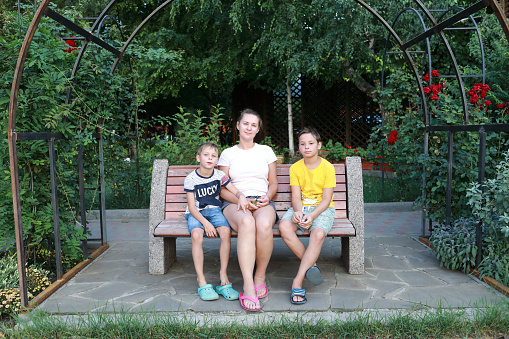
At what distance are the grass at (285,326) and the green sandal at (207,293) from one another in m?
0.33

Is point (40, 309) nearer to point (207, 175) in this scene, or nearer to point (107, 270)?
point (107, 270)

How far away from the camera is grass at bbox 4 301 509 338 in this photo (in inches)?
98.0

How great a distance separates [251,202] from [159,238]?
3.04 ft

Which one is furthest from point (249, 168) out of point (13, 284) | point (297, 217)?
point (13, 284)

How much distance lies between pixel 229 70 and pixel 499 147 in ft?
24.1

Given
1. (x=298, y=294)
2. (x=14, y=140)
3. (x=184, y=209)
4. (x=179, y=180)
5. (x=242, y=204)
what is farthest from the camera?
(x=179, y=180)

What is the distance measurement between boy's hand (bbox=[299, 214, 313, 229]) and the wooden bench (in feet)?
0.77

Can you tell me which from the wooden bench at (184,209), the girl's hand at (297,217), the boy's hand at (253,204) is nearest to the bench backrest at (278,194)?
the wooden bench at (184,209)

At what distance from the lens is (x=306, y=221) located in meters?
3.21

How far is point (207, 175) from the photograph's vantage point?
139 inches

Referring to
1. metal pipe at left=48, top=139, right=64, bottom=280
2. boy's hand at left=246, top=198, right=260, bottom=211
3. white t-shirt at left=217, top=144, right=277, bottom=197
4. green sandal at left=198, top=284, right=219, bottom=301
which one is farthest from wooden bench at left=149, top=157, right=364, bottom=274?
metal pipe at left=48, top=139, right=64, bottom=280

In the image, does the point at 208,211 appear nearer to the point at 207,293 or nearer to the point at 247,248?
the point at 247,248

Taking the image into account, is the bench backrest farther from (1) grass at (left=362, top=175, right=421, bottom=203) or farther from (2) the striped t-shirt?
(1) grass at (left=362, top=175, right=421, bottom=203)

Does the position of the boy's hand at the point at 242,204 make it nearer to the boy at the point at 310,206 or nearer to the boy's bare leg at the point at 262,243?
the boy's bare leg at the point at 262,243
